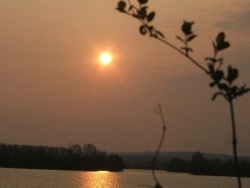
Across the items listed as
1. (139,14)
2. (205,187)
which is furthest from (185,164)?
(139,14)

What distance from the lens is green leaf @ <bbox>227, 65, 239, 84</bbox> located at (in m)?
1.95

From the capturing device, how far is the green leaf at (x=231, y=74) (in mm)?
1951

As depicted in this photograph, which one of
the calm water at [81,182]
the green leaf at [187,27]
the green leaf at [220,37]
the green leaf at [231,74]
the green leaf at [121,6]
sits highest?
the calm water at [81,182]

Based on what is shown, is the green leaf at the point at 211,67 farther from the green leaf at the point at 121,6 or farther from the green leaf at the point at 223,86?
the green leaf at the point at 121,6

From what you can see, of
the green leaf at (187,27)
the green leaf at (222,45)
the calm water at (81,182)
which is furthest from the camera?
the calm water at (81,182)

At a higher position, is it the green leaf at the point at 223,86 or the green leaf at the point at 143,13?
the green leaf at the point at 143,13

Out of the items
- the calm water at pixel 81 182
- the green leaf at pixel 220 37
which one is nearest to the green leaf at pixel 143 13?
the green leaf at pixel 220 37

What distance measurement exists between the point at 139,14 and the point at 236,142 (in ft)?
1.86

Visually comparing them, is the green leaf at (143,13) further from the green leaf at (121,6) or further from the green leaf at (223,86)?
the green leaf at (223,86)

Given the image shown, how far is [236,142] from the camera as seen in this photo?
183cm

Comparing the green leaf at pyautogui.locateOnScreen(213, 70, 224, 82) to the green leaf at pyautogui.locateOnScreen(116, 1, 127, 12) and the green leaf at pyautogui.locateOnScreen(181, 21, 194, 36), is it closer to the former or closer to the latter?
the green leaf at pyautogui.locateOnScreen(181, 21, 194, 36)

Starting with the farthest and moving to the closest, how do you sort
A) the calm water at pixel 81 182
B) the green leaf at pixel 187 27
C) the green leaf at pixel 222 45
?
the calm water at pixel 81 182 < the green leaf at pixel 187 27 < the green leaf at pixel 222 45

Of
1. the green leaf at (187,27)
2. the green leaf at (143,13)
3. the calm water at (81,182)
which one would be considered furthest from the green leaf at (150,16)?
the calm water at (81,182)

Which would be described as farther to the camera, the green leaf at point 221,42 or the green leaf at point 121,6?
the green leaf at point 121,6
